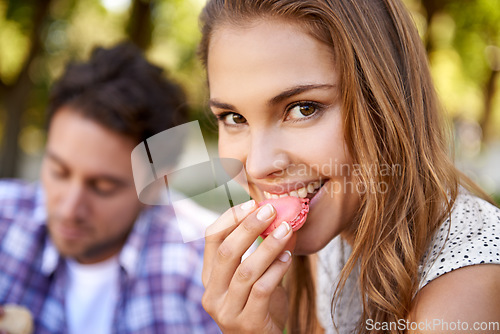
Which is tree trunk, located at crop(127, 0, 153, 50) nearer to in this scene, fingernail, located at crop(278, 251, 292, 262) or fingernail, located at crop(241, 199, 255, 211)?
fingernail, located at crop(241, 199, 255, 211)

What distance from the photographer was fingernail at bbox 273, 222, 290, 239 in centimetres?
147

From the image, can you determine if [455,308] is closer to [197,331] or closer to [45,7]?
[197,331]

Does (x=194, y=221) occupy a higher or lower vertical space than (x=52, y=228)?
higher

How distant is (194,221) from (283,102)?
1355 millimetres

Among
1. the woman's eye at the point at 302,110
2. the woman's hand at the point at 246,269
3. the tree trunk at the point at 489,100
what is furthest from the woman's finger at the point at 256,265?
the tree trunk at the point at 489,100

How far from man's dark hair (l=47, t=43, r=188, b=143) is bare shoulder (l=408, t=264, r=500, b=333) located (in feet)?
6.57

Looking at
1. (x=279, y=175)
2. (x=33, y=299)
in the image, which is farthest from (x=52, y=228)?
(x=279, y=175)

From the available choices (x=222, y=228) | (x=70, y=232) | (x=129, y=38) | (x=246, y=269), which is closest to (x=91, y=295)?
(x=70, y=232)

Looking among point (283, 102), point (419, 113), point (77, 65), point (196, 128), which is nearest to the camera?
point (283, 102)

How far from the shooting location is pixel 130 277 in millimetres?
2746

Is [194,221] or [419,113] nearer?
[419,113]

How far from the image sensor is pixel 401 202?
1573mm

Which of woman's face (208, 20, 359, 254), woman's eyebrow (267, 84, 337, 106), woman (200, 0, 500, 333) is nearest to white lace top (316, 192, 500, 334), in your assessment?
woman (200, 0, 500, 333)

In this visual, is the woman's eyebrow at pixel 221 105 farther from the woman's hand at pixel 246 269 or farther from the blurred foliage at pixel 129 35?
the blurred foliage at pixel 129 35
